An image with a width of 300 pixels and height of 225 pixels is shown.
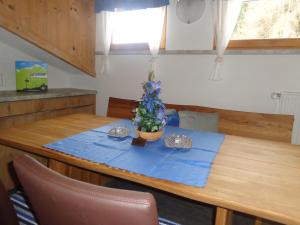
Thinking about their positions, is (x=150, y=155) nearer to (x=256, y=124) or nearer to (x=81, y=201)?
(x=81, y=201)

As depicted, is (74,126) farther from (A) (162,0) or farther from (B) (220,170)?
(A) (162,0)

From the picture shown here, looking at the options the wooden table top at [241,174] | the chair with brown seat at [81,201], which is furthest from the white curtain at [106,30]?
the chair with brown seat at [81,201]

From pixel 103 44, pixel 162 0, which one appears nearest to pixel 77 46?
pixel 103 44

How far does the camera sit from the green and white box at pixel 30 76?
2.30 m

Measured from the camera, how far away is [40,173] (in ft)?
2.04

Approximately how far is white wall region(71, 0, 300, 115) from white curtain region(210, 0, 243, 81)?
0.09 meters

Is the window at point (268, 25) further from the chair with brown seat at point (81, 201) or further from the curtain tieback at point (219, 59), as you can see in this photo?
the chair with brown seat at point (81, 201)

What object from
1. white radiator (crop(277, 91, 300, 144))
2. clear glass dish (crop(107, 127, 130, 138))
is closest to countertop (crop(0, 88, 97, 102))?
clear glass dish (crop(107, 127, 130, 138))

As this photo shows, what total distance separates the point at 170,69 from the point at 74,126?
1349mm

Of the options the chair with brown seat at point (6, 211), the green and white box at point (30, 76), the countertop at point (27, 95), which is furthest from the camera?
the green and white box at point (30, 76)

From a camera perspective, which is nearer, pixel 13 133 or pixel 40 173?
pixel 40 173

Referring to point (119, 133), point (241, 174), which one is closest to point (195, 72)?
point (119, 133)

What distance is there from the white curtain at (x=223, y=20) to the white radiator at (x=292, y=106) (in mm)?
664

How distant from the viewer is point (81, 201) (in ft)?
1.80
